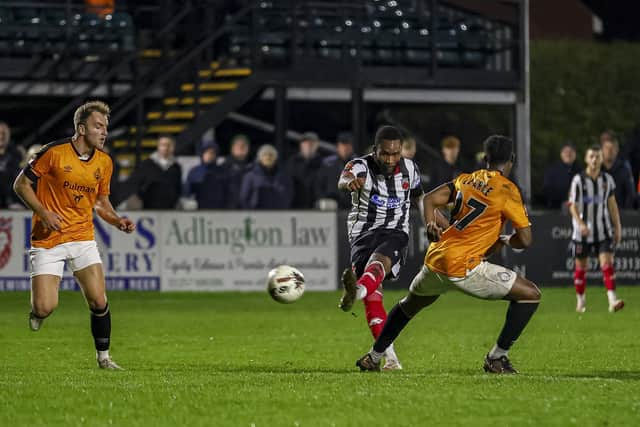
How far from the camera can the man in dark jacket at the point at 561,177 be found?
24.5m

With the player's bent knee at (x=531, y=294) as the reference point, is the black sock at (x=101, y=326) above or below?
below

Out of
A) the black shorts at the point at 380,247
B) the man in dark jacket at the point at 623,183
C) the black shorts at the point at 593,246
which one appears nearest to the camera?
the black shorts at the point at 380,247

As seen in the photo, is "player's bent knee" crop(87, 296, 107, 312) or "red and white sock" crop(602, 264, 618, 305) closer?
"player's bent knee" crop(87, 296, 107, 312)

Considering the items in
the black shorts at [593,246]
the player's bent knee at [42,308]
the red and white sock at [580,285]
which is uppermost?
the player's bent knee at [42,308]

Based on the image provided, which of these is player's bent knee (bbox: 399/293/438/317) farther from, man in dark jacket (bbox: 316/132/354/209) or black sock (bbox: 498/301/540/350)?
man in dark jacket (bbox: 316/132/354/209)

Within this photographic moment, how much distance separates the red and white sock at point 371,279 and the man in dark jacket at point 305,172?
41.2 feet

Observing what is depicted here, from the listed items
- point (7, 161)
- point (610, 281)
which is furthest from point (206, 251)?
→ point (610, 281)

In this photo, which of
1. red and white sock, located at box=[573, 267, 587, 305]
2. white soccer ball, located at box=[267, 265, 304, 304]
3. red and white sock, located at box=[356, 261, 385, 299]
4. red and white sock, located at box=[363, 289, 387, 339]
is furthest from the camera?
red and white sock, located at box=[573, 267, 587, 305]

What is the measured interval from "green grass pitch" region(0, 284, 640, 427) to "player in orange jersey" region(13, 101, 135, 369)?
2.24 ft

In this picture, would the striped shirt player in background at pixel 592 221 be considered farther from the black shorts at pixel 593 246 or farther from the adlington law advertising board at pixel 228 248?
the adlington law advertising board at pixel 228 248

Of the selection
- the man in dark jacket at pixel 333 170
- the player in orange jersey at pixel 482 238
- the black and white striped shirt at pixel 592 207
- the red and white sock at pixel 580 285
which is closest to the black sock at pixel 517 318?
the player in orange jersey at pixel 482 238

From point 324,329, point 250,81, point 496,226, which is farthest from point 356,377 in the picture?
point 250,81

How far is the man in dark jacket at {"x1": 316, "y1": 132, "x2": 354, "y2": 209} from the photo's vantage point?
2342 cm

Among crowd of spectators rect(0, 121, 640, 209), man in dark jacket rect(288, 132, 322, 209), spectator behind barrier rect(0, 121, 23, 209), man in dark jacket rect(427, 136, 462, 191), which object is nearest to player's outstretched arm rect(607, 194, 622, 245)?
crowd of spectators rect(0, 121, 640, 209)
